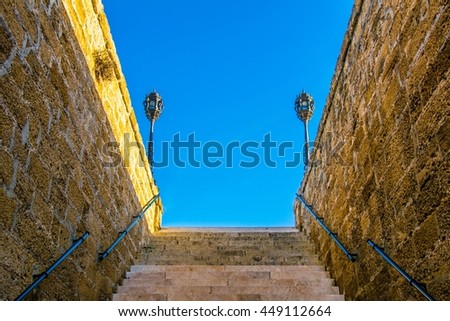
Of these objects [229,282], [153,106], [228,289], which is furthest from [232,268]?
[153,106]

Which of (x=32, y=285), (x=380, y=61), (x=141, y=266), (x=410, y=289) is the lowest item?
(x=32, y=285)

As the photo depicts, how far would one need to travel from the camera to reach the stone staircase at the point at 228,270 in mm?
4840

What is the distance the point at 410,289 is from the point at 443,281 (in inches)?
21.3

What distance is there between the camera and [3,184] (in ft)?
8.91

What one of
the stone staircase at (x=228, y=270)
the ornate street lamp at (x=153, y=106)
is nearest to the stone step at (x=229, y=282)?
the stone staircase at (x=228, y=270)

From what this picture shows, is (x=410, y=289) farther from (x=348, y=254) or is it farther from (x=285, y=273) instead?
(x=285, y=273)

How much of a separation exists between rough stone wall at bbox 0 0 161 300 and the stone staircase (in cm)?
48

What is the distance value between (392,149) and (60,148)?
242cm

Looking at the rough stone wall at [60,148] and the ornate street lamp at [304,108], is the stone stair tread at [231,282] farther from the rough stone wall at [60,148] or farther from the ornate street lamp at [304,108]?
the ornate street lamp at [304,108]

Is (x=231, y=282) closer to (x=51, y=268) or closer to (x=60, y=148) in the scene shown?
(x=51, y=268)

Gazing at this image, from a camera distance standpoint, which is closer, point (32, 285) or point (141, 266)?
point (32, 285)

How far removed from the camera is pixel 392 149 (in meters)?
3.57

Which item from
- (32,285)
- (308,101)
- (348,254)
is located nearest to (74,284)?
(32,285)

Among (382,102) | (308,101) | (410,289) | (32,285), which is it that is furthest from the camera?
(308,101)
